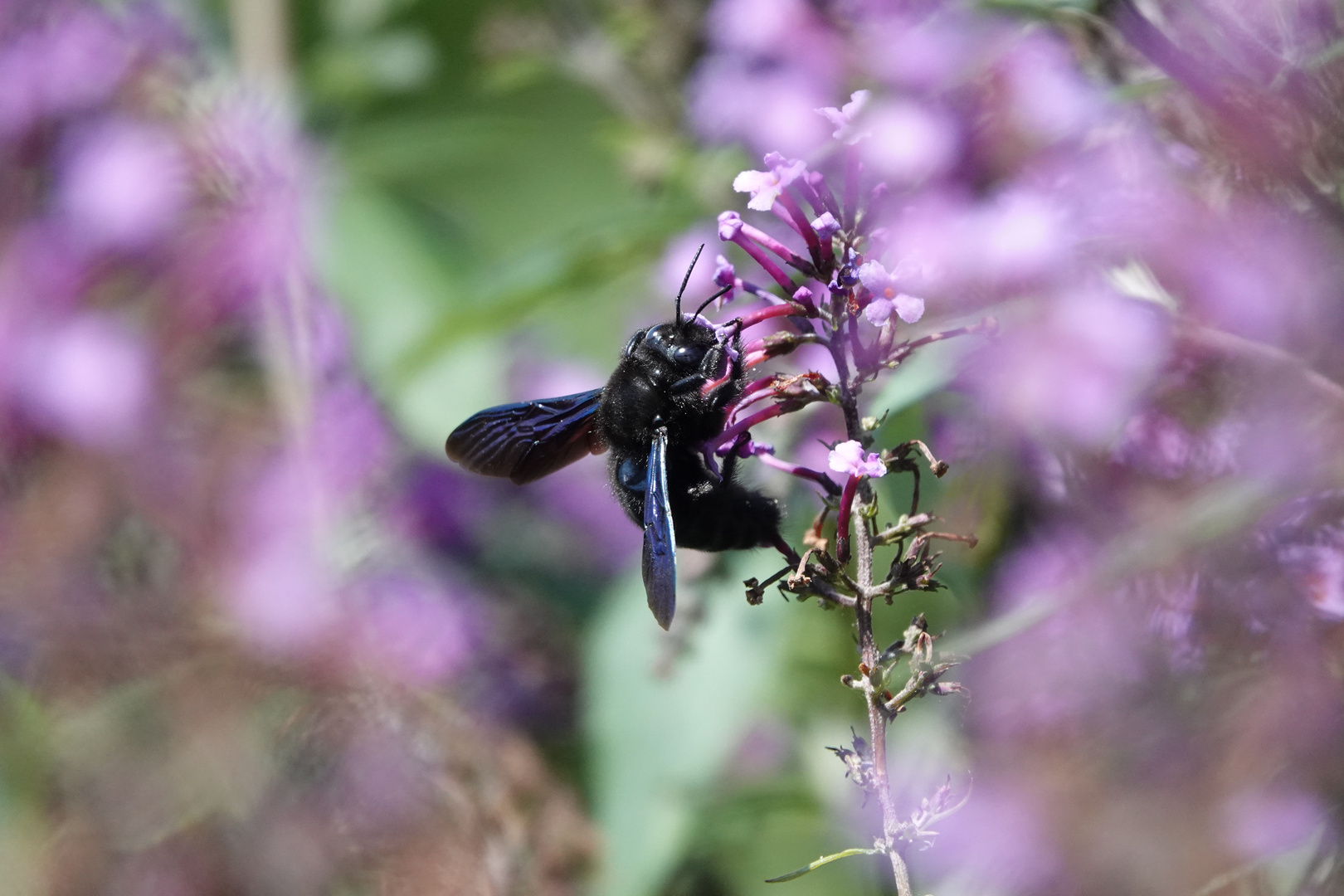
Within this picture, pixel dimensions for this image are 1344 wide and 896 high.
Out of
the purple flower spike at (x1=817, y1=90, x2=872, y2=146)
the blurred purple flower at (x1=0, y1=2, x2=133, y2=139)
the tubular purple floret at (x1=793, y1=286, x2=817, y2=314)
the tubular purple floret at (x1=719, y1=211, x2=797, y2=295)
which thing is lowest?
the tubular purple floret at (x1=793, y1=286, x2=817, y2=314)

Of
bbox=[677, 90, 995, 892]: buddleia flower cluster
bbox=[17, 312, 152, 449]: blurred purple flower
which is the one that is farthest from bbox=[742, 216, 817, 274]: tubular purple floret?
bbox=[17, 312, 152, 449]: blurred purple flower

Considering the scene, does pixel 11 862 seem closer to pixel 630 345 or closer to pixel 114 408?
pixel 114 408

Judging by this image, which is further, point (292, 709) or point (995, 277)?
point (292, 709)

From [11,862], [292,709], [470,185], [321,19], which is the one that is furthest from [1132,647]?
[470,185]

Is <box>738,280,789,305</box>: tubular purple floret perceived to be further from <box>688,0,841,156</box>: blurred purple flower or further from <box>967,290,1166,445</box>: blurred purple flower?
<box>688,0,841,156</box>: blurred purple flower

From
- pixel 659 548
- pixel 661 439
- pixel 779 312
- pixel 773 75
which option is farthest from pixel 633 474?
pixel 773 75

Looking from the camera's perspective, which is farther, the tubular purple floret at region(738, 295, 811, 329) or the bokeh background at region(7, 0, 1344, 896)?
the bokeh background at region(7, 0, 1344, 896)

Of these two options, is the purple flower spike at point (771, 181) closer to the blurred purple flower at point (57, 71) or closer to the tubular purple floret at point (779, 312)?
the tubular purple floret at point (779, 312)
